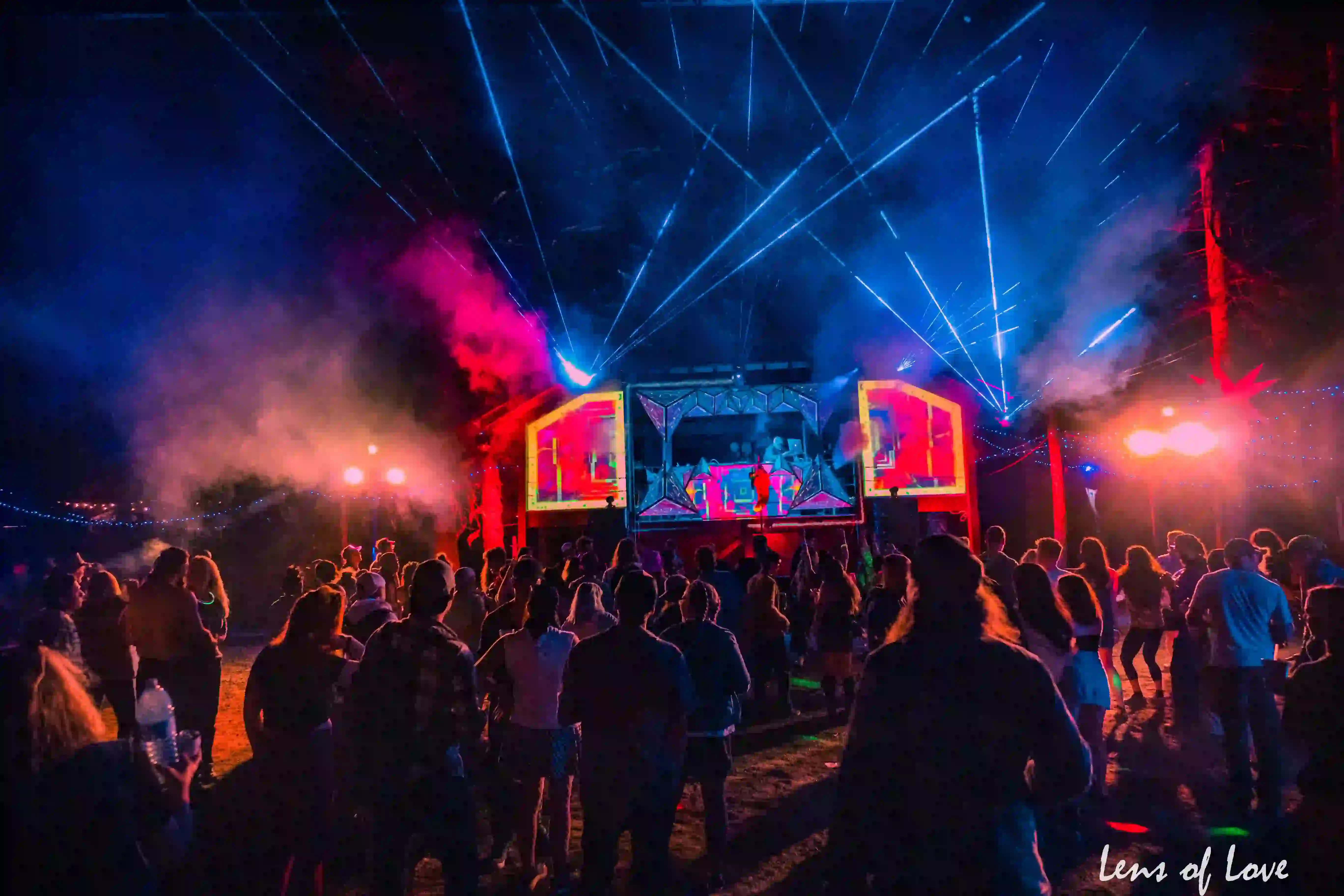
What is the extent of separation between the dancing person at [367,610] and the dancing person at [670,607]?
1.67m

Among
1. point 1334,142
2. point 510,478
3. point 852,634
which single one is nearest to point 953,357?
point 1334,142

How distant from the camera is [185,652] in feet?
20.5

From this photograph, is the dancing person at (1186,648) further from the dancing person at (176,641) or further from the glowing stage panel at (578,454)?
the glowing stage panel at (578,454)

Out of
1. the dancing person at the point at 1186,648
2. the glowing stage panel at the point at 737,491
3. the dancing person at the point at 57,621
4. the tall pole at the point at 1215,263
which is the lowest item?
the dancing person at the point at 1186,648

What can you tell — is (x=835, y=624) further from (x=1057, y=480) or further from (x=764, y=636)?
(x=1057, y=480)

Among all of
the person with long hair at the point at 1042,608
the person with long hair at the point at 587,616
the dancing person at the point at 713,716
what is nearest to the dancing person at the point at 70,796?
the dancing person at the point at 713,716

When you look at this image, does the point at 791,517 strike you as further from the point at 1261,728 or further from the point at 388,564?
the point at 1261,728

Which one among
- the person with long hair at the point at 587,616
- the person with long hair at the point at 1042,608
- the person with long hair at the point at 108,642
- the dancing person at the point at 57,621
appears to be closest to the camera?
the dancing person at the point at 57,621

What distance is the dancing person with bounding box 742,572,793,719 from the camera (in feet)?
27.6

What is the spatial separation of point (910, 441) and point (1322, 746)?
15461 millimetres

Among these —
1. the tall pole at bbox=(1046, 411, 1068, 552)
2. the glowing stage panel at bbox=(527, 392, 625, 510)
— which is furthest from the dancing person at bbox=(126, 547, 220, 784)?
the tall pole at bbox=(1046, 411, 1068, 552)

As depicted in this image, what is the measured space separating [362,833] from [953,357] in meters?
19.8

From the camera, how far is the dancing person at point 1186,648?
304 inches
